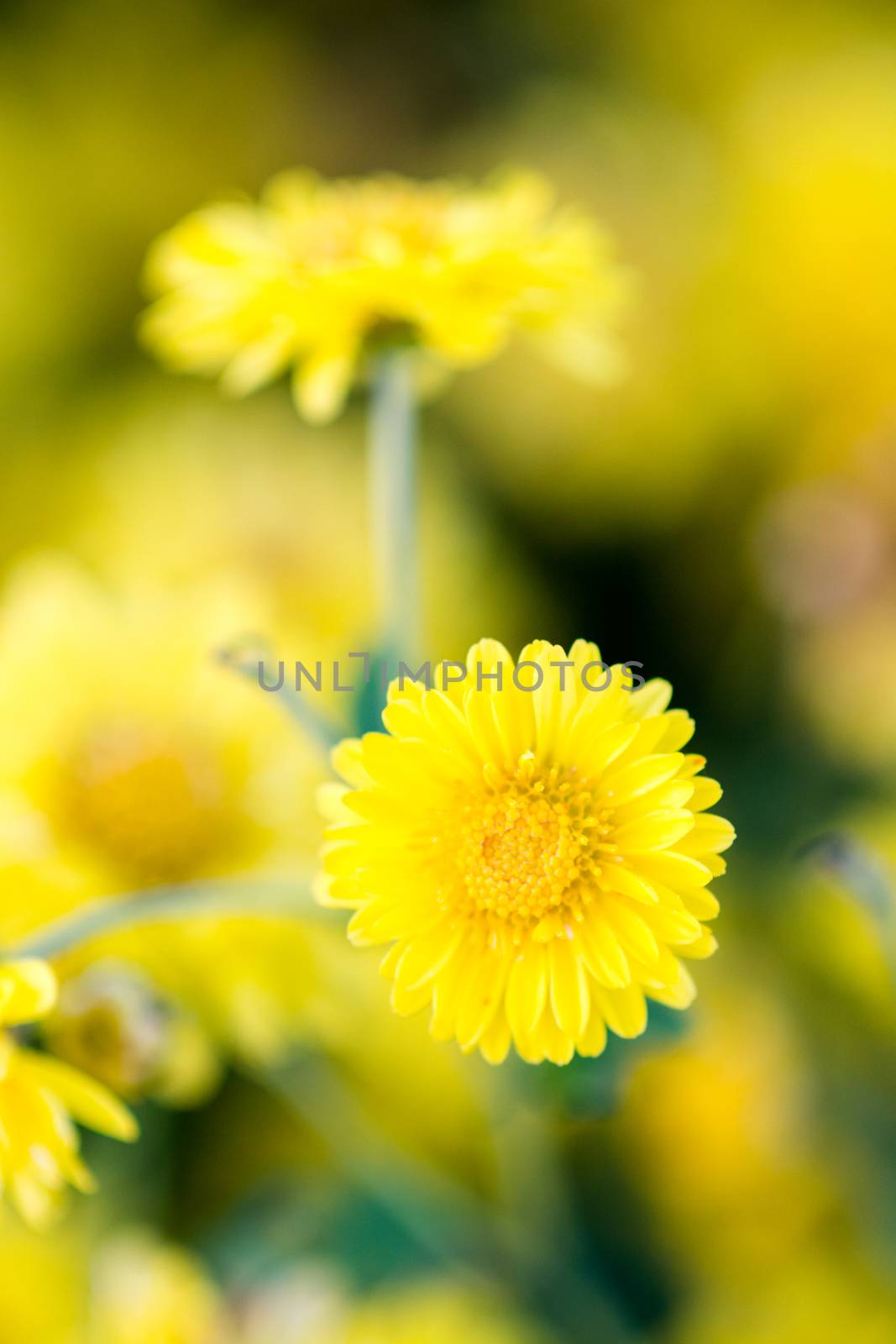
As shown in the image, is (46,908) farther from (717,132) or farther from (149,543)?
(717,132)

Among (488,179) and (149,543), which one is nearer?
(149,543)

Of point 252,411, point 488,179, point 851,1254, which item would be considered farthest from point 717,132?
point 851,1254

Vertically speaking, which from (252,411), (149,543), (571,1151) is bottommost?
(571,1151)

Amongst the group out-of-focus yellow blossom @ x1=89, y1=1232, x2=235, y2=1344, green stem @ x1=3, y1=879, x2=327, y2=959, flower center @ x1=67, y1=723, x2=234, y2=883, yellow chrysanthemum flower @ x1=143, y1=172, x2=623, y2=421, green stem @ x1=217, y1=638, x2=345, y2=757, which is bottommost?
out-of-focus yellow blossom @ x1=89, y1=1232, x2=235, y2=1344

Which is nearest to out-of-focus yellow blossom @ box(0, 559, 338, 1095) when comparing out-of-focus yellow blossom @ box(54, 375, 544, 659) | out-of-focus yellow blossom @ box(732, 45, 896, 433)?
out-of-focus yellow blossom @ box(54, 375, 544, 659)

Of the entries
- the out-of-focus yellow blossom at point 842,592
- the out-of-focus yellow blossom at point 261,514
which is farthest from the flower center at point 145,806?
the out-of-focus yellow blossom at point 842,592

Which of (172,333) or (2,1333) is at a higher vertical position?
(172,333)

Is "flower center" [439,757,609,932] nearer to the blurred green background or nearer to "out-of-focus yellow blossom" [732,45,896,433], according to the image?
the blurred green background

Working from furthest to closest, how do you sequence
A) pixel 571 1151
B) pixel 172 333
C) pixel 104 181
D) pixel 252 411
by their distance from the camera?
pixel 104 181 < pixel 252 411 < pixel 571 1151 < pixel 172 333
